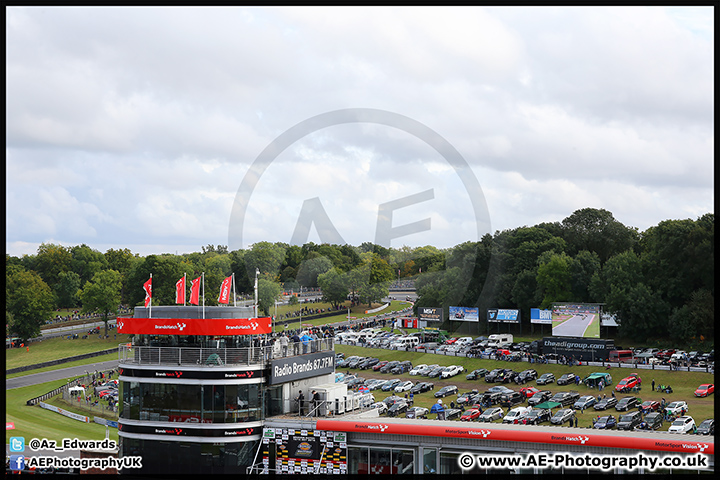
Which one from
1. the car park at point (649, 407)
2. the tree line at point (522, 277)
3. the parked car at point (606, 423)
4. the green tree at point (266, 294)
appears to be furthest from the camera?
the green tree at point (266, 294)

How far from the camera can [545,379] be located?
7594 centimetres

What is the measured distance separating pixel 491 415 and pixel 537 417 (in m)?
3.96

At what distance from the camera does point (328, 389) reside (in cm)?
3816

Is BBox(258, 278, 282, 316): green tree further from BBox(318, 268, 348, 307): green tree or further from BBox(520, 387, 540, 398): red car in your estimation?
BBox(520, 387, 540, 398): red car

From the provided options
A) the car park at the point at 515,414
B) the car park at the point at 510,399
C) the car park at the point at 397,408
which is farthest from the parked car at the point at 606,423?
the car park at the point at 397,408

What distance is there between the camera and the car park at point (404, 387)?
74.9 metres

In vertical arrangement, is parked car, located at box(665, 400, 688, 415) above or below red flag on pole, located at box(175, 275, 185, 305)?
below

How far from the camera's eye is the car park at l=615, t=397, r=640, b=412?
2453 inches

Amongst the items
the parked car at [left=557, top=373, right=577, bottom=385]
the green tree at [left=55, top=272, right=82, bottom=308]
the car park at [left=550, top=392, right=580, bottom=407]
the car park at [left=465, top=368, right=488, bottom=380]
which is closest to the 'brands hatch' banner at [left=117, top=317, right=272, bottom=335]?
the car park at [left=550, top=392, right=580, bottom=407]

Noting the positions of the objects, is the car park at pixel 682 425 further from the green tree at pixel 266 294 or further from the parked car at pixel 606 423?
the green tree at pixel 266 294

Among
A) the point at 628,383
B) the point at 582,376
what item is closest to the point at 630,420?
the point at 628,383

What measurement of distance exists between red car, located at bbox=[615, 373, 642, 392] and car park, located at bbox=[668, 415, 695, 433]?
52.7 ft

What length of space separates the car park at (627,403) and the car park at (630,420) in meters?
4.54

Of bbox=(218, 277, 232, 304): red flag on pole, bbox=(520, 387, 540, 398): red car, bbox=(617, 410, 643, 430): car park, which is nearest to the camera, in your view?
bbox=(218, 277, 232, 304): red flag on pole
